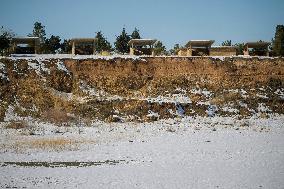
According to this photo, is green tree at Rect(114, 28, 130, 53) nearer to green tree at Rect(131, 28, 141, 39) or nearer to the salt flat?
green tree at Rect(131, 28, 141, 39)

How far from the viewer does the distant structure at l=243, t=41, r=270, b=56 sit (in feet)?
137

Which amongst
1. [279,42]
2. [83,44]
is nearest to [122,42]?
[83,44]

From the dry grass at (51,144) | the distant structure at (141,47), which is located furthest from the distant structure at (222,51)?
the dry grass at (51,144)

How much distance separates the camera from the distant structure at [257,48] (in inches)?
1646

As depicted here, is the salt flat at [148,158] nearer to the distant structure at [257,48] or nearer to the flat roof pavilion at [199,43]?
the flat roof pavilion at [199,43]

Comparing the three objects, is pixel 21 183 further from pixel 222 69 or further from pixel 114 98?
pixel 222 69

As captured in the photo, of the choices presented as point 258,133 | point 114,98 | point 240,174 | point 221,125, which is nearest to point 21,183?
point 240,174

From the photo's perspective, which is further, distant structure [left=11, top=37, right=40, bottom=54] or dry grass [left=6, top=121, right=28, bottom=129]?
distant structure [left=11, top=37, right=40, bottom=54]

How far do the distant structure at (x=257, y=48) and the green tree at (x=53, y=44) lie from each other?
2832cm

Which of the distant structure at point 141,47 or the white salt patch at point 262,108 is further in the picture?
the distant structure at point 141,47

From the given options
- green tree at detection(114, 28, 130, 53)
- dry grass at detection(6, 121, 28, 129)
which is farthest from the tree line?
dry grass at detection(6, 121, 28, 129)

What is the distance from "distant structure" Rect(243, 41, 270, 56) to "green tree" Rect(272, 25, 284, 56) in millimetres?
4228

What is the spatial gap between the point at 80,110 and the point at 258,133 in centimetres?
1407

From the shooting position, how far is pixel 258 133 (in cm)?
2227
